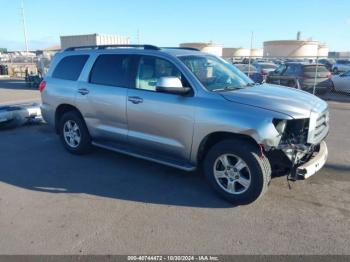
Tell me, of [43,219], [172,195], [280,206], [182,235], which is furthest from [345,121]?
[43,219]

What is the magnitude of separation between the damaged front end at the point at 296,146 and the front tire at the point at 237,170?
203 millimetres

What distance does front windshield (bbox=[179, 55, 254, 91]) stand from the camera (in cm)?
437

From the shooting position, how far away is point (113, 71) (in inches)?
204

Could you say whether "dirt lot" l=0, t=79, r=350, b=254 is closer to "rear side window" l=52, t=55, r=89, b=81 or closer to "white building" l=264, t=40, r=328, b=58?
"rear side window" l=52, t=55, r=89, b=81

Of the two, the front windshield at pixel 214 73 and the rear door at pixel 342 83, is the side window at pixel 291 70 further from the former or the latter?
the front windshield at pixel 214 73

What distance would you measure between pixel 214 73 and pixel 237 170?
150 cm

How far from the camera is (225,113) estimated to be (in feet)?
12.6

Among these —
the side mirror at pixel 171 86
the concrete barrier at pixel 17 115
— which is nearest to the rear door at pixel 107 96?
the side mirror at pixel 171 86

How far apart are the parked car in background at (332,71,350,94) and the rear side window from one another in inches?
514

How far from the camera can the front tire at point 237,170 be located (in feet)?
12.4

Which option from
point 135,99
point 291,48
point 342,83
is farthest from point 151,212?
point 291,48

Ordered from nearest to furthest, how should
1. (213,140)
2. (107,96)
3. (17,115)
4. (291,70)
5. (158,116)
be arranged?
(213,140) < (158,116) < (107,96) < (17,115) < (291,70)

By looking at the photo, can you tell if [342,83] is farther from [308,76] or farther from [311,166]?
[311,166]

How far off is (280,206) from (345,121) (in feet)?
21.0
